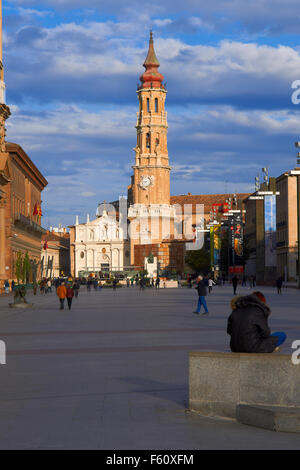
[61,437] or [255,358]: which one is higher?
[255,358]

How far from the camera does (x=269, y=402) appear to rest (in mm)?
9734

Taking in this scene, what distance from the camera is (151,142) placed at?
184500 millimetres

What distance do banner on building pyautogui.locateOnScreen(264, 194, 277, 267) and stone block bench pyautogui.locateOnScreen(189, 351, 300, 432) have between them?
78938 mm

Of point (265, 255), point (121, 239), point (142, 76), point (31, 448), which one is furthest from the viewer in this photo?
point (121, 239)

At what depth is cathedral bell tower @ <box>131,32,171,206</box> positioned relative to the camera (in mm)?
183750

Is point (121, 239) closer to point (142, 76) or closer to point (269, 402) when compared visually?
point (142, 76)

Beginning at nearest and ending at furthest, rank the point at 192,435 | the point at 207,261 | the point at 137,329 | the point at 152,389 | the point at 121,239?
the point at 192,435 → the point at 152,389 → the point at 137,329 → the point at 207,261 → the point at 121,239

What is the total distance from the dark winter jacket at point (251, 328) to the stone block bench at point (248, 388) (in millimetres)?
350

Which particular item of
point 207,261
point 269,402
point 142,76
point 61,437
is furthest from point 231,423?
point 142,76

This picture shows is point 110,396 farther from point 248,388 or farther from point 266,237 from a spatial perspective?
point 266,237

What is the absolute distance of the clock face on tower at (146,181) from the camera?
605 ft

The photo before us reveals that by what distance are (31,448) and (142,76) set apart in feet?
592

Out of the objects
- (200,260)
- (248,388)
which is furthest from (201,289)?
(200,260)

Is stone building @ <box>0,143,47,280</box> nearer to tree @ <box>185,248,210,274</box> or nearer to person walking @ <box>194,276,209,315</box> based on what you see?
tree @ <box>185,248,210,274</box>
